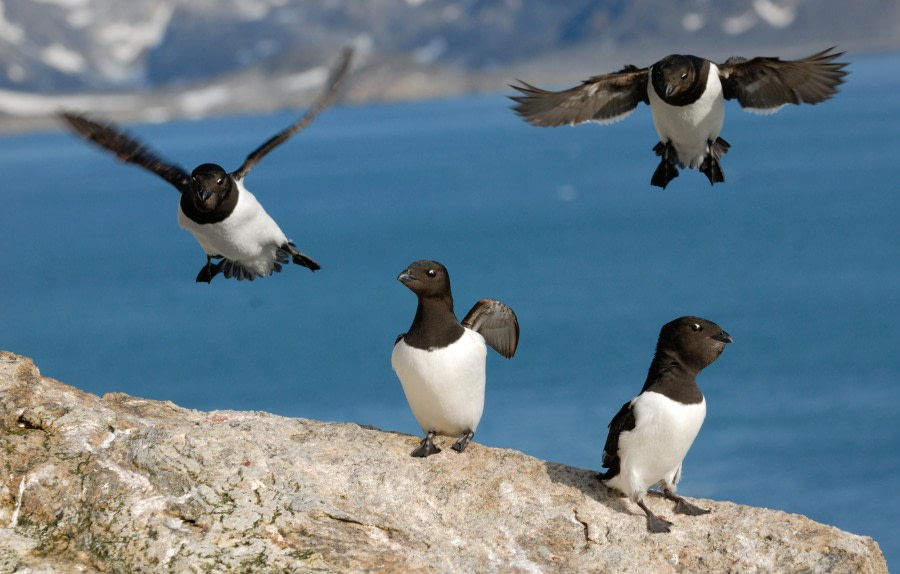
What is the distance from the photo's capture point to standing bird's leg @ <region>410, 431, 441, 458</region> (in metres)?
9.05

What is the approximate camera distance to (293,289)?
4154 inches

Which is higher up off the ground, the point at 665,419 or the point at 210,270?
the point at 210,270

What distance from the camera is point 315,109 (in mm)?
10242

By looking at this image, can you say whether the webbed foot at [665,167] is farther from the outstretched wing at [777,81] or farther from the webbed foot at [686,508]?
the webbed foot at [686,508]

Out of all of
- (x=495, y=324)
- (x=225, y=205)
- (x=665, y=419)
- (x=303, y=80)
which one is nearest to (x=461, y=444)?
(x=495, y=324)

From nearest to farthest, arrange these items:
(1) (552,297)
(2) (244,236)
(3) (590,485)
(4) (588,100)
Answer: (3) (590,485) < (2) (244,236) < (4) (588,100) < (1) (552,297)

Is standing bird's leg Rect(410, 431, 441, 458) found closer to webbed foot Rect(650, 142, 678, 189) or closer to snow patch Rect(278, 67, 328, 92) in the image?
webbed foot Rect(650, 142, 678, 189)

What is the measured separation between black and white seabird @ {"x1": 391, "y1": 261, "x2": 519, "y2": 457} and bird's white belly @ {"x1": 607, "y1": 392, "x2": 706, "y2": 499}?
1.26m

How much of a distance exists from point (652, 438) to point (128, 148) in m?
4.77

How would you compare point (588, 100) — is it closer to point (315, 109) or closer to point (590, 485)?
point (315, 109)

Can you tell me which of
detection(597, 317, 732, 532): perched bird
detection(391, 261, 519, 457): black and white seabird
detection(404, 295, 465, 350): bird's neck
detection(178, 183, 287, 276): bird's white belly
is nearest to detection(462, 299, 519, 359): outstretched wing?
detection(391, 261, 519, 457): black and white seabird

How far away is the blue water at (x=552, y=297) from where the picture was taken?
2448 inches

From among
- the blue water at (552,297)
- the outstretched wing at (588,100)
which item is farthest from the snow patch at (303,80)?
the outstretched wing at (588,100)

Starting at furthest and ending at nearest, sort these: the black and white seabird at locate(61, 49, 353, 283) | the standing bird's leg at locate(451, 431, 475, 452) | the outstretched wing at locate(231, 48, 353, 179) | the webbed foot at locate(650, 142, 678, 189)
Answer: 1. the webbed foot at locate(650, 142, 678, 189)
2. the outstretched wing at locate(231, 48, 353, 179)
3. the black and white seabird at locate(61, 49, 353, 283)
4. the standing bird's leg at locate(451, 431, 475, 452)
